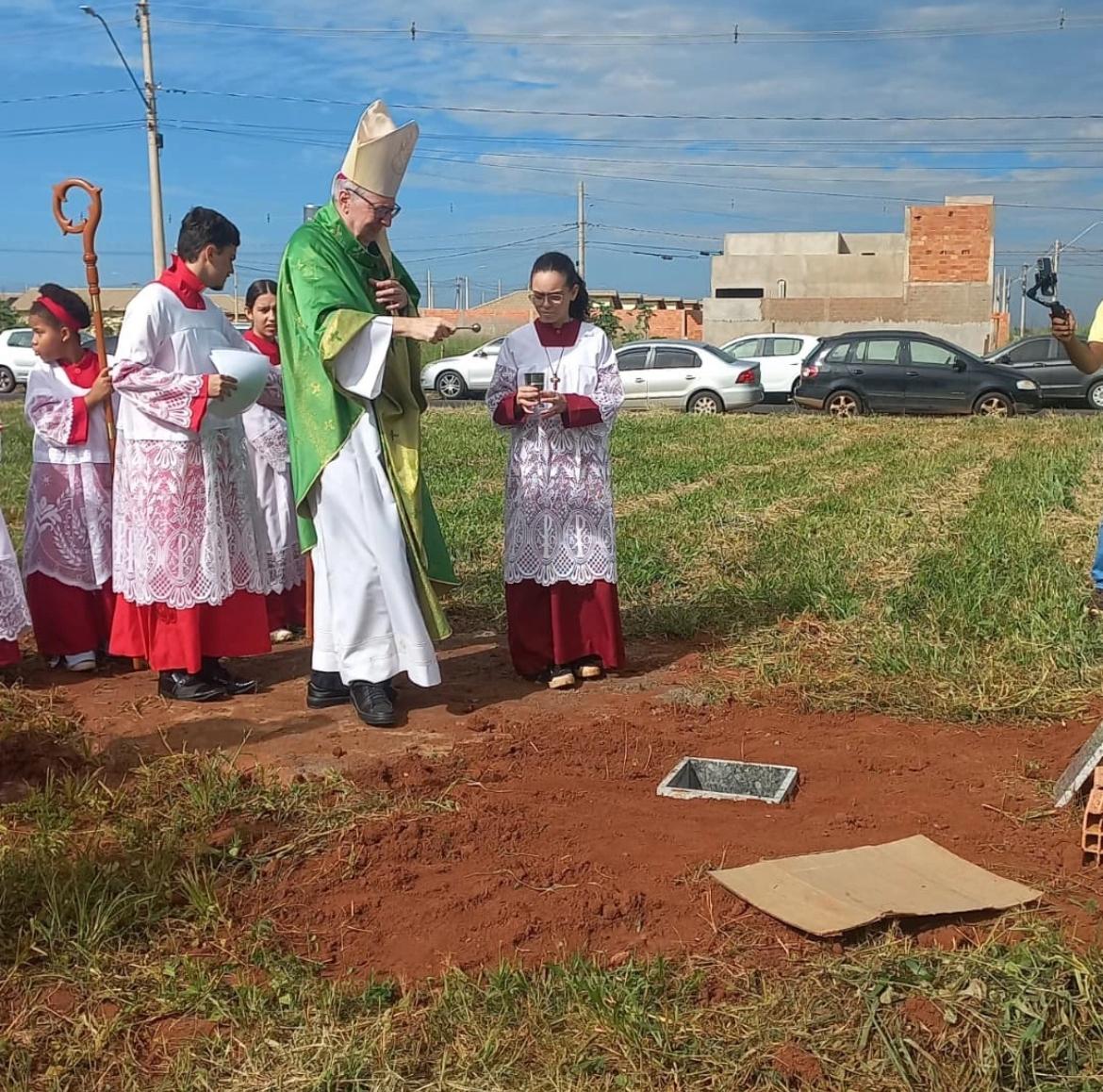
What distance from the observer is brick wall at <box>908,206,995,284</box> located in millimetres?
34281

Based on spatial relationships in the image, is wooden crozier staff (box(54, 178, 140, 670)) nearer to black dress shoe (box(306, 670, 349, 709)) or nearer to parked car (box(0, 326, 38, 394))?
black dress shoe (box(306, 670, 349, 709))

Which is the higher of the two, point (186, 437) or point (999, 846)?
point (186, 437)

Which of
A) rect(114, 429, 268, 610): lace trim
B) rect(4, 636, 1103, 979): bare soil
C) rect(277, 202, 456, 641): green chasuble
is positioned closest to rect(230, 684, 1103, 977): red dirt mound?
rect(4, 636, 1103, 979): bare soil

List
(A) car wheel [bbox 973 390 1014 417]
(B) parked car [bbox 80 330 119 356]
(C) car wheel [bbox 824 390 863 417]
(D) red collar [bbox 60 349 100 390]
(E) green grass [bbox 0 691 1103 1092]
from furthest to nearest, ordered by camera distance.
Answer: (C) car wheel [bbox 824 390 863 417]
(A) car wheel [bbox 973 390 1014 417]
(B) parked car [bbox 80 330 119 356]
(D) red collar [bbox 60 349 100 390]
(E) green grass [bbox 0 691 1103 1092]

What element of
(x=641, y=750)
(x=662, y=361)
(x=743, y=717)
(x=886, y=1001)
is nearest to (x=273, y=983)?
(x=886, y=1001)

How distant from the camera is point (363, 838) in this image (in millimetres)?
3561

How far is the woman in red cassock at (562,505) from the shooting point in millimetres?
5164

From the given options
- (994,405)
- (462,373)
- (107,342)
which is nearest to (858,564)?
(994,405)

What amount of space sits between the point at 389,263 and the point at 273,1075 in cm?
320

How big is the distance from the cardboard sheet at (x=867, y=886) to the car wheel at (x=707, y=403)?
16.2 metres

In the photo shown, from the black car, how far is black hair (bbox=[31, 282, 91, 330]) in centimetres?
1446

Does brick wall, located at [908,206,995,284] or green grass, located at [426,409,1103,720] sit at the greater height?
brick wall, located at [908,206,995,284]

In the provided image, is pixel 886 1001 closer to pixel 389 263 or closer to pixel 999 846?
pixel 999 846

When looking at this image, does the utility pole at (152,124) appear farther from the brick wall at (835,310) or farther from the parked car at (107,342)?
the brick wall at (835,310)
